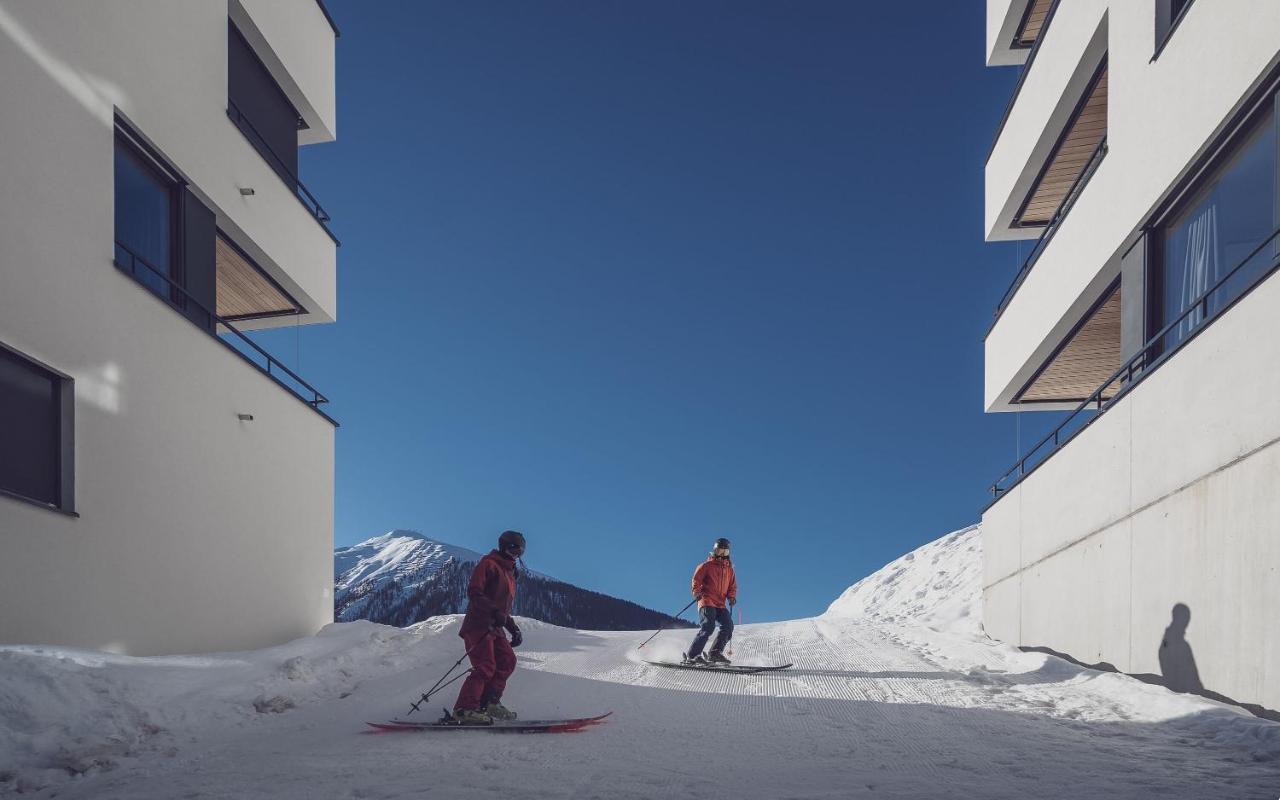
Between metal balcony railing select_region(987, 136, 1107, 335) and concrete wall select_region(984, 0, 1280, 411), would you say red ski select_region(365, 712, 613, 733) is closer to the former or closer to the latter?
concrete wall select_region(984, 0, 1280, 411)

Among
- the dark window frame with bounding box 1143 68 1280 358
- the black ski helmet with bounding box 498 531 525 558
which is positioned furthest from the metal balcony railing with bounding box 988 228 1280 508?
the black ski helmet with bounding box 498 531 525 558

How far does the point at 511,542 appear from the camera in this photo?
864cm

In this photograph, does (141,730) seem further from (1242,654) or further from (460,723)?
(1242,654)

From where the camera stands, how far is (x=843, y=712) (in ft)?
29.6

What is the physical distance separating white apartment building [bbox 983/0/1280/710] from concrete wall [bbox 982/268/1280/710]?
0.03m

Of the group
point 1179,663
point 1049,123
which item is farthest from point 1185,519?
point 1049,123

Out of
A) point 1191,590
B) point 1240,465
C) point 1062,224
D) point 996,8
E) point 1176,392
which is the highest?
point 996,8

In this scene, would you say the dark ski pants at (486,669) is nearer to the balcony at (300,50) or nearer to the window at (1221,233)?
the window at (1221,233)

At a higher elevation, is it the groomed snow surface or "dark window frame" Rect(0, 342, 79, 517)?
"dark window frame" Rect(0, 342, 79, 517)

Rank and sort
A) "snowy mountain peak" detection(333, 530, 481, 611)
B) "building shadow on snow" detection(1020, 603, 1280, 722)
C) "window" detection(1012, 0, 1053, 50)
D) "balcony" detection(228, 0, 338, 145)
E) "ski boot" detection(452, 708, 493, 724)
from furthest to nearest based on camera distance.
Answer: "snowy mountain peak" detection(333, 530, 481, 611) → "window" detection(1012, 0, 1053, 50) → "balcony" detection(228, 0, 338, 145) → "building shadow on snow" detection(1020, 603, 1280, 722) → "ski boot" detection(452, 708, 493, 724)

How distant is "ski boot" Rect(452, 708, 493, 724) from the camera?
8039 millimetres

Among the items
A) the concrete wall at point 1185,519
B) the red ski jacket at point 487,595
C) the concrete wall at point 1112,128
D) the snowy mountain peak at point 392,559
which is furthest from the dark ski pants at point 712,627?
the snowy mountain peak at point 392,559

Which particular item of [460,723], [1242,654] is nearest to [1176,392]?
[1242,654]

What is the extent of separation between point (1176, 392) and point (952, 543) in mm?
24048
